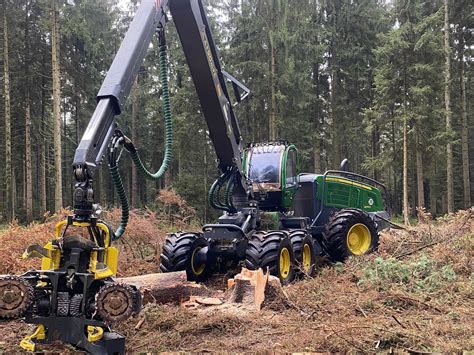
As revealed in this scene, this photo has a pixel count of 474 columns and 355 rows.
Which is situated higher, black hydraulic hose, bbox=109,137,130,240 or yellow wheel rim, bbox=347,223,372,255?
black hydraulic hose, bbox=109,137,130,240

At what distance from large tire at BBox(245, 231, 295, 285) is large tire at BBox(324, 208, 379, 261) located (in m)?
1.90

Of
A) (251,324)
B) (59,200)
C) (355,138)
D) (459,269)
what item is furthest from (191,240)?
(355,138)

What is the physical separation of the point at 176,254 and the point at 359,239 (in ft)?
14.1

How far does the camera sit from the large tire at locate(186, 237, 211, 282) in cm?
873

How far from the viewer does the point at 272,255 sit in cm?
789

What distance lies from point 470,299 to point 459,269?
5.20 ft

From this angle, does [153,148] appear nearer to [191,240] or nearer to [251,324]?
[191,240]

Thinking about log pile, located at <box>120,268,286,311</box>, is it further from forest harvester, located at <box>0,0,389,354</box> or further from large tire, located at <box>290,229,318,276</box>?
large tire, located at <box>290,229,318,276</box>

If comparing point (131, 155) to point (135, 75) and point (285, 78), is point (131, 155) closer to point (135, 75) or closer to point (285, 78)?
point (135, 75)

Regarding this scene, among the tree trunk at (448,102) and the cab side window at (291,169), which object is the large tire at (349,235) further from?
the tree trunk at (448,102)

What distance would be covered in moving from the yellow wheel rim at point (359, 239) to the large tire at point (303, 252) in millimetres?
1233

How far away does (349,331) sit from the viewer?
5.02m

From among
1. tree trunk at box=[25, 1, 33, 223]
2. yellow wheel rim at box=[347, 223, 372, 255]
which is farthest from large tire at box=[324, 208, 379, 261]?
tree trunk at box=[25, 1, 33, 223]

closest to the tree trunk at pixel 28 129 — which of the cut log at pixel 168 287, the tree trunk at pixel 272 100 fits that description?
the tree trunk at pixel 272 100
